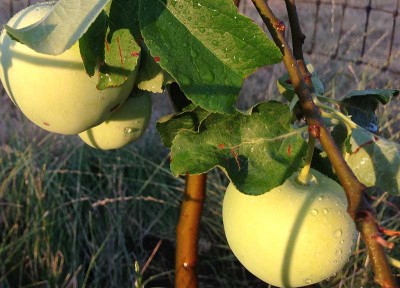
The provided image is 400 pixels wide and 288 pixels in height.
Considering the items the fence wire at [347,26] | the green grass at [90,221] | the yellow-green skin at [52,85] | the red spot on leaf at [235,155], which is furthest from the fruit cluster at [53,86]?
the fence wire at [347,26]

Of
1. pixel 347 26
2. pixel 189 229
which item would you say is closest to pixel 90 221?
pixel 189 229

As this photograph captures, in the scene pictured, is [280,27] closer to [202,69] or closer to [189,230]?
[202,69]

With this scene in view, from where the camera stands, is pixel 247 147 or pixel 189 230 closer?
pixel 247 147

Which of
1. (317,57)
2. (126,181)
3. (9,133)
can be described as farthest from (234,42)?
(317,57)

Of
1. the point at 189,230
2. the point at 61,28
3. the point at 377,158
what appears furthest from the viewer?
the point at 189,230

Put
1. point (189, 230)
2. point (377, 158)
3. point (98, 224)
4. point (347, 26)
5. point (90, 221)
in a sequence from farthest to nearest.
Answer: point (347, 26) < point (98, 224) < point (90, 221) < point (189, 230) < point (377, 158)

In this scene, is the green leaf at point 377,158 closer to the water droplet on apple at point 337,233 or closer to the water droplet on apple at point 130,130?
the water droplet on apple at point 337,233
